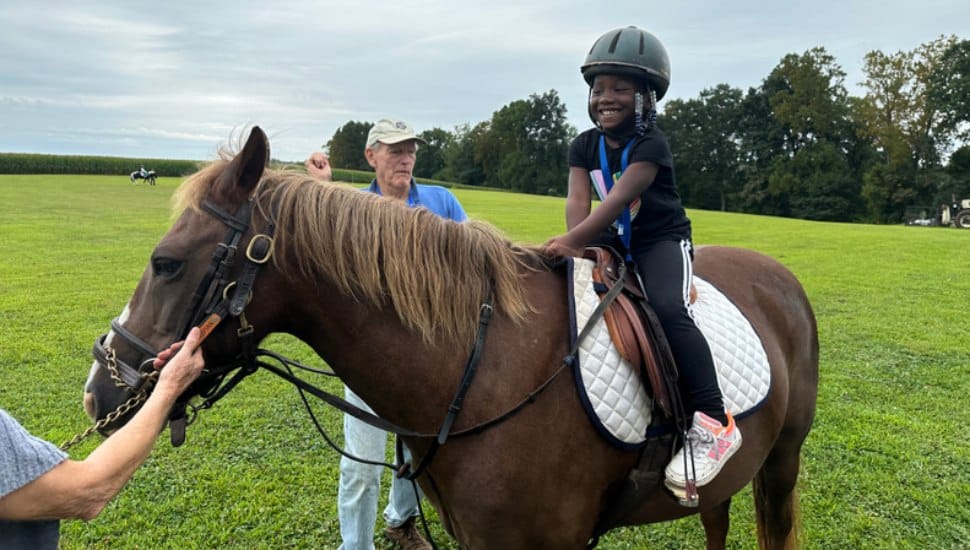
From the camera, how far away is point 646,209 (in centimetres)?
267

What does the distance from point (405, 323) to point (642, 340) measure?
0.95 m

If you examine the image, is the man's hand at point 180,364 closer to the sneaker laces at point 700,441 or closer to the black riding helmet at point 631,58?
the sneaker laces at point 700,441

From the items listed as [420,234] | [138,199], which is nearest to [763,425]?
[420,234]

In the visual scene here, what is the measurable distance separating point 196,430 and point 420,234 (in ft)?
14.3

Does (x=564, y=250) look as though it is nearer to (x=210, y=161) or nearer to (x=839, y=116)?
(x=210, y=161)

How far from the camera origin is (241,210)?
1.85 meters

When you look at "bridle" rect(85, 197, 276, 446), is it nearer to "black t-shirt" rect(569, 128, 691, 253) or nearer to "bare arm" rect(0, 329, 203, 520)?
"bare arm" rect(0, 329, 203, 520)

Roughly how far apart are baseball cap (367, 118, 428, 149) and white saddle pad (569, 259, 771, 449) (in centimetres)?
152

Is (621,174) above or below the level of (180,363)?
above

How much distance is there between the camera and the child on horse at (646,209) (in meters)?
2.30

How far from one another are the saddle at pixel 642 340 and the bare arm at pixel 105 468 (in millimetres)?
1512

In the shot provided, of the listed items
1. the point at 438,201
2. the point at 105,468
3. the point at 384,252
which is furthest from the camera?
the point at 438,201

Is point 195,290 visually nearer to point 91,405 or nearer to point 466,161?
point 91,405

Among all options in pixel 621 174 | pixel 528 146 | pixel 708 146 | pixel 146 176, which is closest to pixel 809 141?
pixel 708 146
